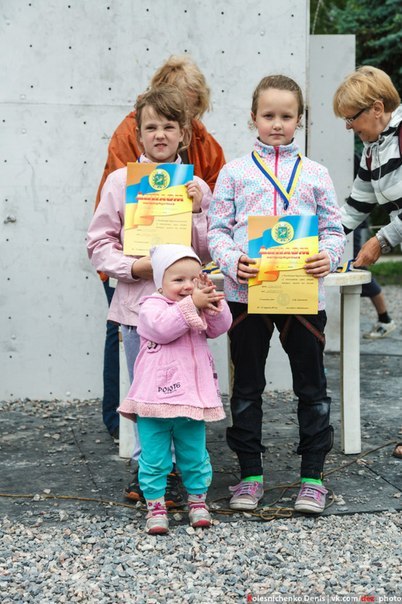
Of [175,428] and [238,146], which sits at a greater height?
[238,146]

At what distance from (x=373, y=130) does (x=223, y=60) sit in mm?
1887

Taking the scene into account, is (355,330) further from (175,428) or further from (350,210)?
(175,428)

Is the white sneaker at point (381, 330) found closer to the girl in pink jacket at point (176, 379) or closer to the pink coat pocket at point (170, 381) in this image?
the girl in pink jacket at point (176, 379)

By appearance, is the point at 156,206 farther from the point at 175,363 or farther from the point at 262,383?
the point at 262,383

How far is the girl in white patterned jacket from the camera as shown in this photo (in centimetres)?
402

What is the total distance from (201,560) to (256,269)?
1.20m

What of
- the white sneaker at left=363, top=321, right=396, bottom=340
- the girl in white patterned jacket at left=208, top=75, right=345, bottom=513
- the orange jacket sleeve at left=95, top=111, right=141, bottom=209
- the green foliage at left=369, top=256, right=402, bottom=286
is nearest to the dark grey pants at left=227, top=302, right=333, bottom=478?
the girl in white patterned jacket at left=208, top=75, right=345, bottom=513

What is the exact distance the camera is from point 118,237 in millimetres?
4305

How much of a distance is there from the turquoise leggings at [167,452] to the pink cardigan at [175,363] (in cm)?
11

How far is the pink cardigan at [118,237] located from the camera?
13.8ft

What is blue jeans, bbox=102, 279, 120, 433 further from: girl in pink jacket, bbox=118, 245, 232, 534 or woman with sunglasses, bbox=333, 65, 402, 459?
woman with sunglasses, bbox=333, 65, 402, 459

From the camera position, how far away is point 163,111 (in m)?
4.02

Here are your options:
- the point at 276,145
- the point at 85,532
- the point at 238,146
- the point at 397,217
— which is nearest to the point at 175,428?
the point at 85,532

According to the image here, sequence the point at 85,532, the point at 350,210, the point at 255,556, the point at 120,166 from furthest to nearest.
→ the point at 350,210, the point at 120,166, the point at 85,532, the point at 255,556
